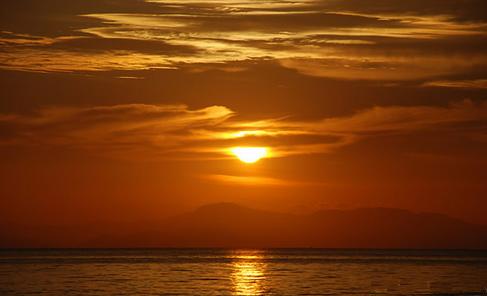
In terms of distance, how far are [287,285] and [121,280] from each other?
20.1m

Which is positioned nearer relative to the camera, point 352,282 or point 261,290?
point 261,290

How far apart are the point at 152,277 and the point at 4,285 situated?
19.6 metres

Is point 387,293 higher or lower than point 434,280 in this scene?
lower

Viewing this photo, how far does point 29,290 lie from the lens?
81.8m

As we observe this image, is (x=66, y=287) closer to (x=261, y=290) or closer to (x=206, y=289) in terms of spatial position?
(x=206, y=289)

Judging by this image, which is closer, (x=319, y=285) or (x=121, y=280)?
(x=319, y=285)

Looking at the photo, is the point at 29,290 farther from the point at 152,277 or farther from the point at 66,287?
the point at 152,277

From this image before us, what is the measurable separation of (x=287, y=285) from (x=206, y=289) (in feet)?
31.2

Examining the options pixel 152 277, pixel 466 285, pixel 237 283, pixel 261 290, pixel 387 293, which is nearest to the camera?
pixel 387 293

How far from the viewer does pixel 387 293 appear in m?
75.8

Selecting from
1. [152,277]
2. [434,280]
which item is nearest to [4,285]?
[152,277]

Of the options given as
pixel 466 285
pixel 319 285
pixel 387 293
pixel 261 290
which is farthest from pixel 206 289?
pixel 466 285

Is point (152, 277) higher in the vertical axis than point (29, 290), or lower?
higher

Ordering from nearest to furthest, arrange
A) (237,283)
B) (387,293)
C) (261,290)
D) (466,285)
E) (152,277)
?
(387,293), (261,290), (466,285), (237,283), (152,277)
